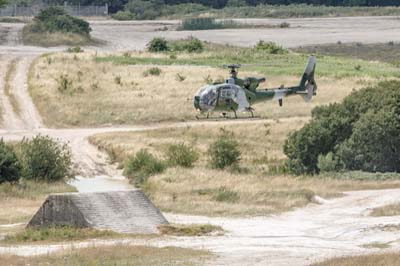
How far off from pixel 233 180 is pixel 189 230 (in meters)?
13.5

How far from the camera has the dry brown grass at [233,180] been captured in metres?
44.1

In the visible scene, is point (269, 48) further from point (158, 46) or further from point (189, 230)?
point (189, 230)

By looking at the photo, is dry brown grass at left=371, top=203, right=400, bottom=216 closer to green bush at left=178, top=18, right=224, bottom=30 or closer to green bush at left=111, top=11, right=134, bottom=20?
green bush at left=178, top=18, right=224, bottom=30

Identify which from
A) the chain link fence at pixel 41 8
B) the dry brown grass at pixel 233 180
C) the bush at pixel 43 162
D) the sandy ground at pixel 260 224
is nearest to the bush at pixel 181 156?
the dry brown grass at pixel 233 180

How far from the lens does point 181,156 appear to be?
5556 centimetres

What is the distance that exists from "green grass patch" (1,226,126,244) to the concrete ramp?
28 cm

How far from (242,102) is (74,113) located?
16987 millimetres

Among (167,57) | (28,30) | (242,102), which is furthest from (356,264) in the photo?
(28,30)

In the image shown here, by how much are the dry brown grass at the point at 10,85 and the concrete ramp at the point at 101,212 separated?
38143mm

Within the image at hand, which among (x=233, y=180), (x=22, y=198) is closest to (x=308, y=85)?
(x=233, y=180)

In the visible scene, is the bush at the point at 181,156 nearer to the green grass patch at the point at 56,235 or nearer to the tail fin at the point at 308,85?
the tail fin at the point at 308,85

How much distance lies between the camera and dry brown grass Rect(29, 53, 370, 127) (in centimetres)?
7212

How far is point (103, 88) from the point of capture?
79938 mm

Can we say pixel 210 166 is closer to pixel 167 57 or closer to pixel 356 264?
pixel 356 264
